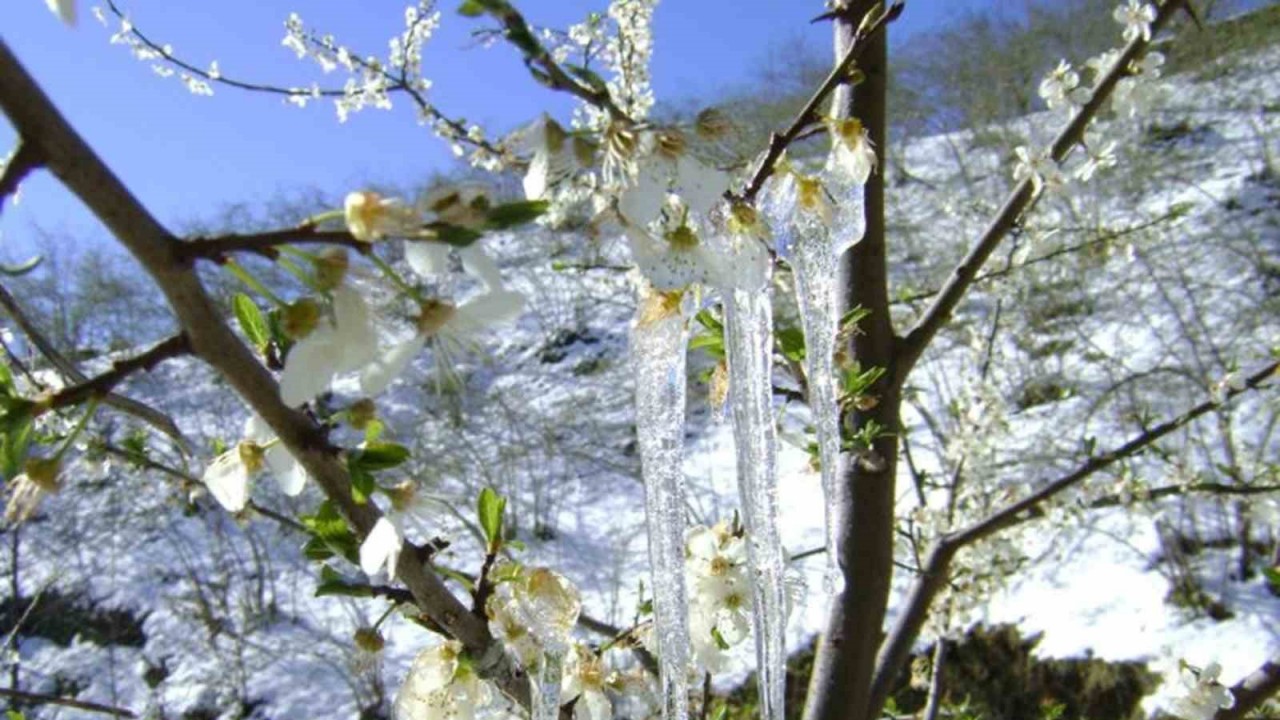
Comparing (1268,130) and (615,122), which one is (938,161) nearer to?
(1268,130)

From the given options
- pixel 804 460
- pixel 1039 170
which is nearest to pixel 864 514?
pixel 1039 170

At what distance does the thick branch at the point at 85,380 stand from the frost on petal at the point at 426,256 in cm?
14

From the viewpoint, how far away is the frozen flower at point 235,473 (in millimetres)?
573

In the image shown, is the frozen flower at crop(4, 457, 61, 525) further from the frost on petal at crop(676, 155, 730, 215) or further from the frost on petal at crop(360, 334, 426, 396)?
the frost on petal at crop(676, 155, 730, 215)

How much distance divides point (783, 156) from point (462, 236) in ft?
0.99

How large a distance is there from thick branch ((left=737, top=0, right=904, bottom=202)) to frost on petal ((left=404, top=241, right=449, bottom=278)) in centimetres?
22

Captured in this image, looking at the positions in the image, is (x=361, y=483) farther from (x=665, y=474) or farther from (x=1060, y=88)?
(x=1060, y=88)

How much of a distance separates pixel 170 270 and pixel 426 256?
9 centimetres

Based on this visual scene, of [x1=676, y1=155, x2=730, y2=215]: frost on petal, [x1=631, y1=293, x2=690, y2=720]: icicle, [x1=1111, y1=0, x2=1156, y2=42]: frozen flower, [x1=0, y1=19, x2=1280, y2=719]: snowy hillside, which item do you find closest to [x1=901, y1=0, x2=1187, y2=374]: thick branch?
[x1=1111, y1=0, x2=1156, y2=42]: frozen flower

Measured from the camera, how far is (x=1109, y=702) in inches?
118

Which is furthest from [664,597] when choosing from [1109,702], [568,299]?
[568,299]

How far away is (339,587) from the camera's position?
565 millimetres

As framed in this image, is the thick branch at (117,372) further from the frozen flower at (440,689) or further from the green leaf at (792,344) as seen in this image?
the green leaf at (792,344)

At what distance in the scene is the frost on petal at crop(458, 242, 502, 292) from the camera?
0.41m
